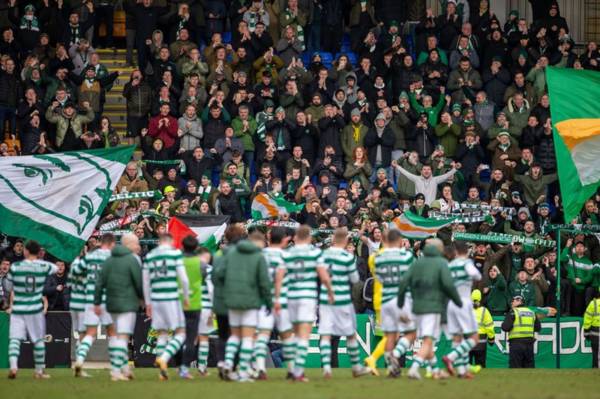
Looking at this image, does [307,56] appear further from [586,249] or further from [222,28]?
[586,249]

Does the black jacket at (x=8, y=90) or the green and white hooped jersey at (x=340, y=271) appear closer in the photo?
the green and white hooped jersey at (x=340, y=271)

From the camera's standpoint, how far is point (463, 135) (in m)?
38.0

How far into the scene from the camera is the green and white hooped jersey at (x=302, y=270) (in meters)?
23.7

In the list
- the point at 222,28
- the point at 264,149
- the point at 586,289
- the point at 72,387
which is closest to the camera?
the point at 72,387

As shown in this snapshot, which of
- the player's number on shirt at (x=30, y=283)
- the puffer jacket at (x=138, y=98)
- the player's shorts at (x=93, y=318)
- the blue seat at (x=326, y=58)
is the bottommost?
the player's shorts at (x=93, y=318)

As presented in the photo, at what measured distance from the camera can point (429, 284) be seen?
23625 millimetres

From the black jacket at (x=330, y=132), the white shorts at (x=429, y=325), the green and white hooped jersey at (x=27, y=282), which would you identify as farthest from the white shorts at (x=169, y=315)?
the black jacket at (x=330, y=132)

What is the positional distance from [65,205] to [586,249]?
11.2 meters

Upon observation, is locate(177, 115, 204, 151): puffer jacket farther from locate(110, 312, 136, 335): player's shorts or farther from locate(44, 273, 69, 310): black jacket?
locate(110, 312, 136, 335): player's shorts

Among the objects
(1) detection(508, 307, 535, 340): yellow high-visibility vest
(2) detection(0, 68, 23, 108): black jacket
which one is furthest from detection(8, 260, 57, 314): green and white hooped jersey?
(2) detection(0, 68, 23, 108): black jacket

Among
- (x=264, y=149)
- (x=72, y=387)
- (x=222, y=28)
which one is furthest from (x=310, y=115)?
(x=72, y=387)

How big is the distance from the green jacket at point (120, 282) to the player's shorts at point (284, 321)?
7.13ft

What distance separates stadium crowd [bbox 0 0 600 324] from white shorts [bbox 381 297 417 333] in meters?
7.75

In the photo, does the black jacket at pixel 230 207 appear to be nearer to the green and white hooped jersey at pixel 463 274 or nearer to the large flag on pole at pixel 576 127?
the large flag on pole at pixel 576 127
